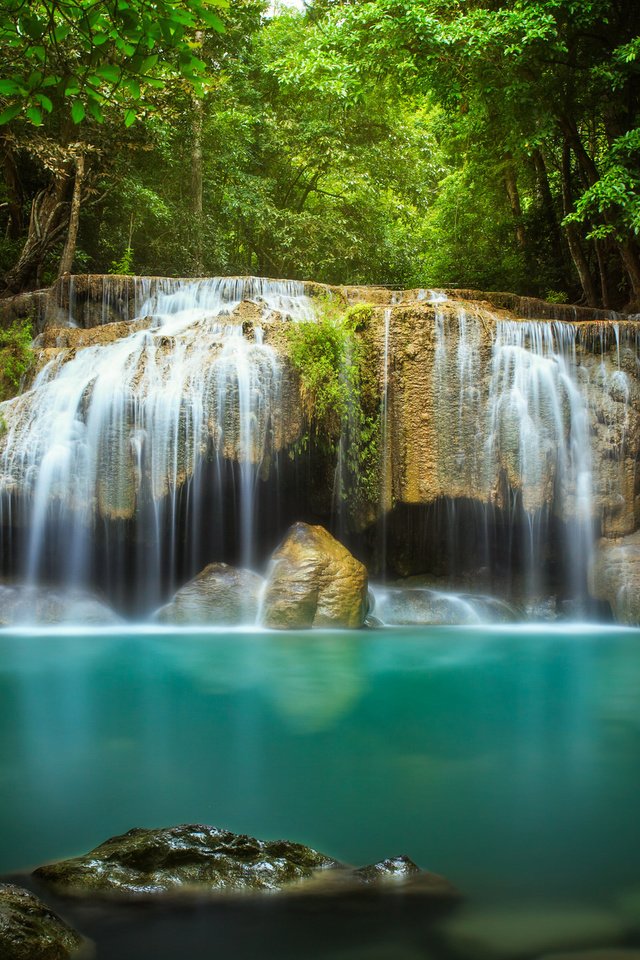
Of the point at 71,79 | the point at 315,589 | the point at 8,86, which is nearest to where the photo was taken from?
the point at 8,86

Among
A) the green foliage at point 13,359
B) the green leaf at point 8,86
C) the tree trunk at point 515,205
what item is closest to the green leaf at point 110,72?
the green leaf at point 8,86

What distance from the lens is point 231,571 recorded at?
402 inches

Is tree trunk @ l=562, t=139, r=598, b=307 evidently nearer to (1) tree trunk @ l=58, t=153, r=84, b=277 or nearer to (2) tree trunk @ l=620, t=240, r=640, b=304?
(2) tree trunk @ l=620, t=240, r=640, b=304

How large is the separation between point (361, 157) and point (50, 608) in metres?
18.5

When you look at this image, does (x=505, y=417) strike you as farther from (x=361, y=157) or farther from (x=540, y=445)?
(x=361, y=157)

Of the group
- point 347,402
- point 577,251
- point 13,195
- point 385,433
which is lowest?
point 385,433

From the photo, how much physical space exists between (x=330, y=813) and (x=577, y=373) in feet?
28.4

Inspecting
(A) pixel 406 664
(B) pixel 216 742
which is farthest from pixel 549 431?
(B) pixel 216 742

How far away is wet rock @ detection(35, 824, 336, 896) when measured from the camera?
2.86 metres

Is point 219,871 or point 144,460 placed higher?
point 144,460

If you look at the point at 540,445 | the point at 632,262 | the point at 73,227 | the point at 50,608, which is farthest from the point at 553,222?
the point at 50,608

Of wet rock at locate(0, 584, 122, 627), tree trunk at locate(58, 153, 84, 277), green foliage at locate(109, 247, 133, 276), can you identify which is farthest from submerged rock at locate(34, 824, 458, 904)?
green foliage at locate(109, 247, 133, 276)

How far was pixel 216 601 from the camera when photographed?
32.2 ft

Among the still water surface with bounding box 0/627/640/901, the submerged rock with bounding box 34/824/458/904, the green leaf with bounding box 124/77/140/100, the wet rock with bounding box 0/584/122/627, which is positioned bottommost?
the still water surface with bounding box 0/627/640/901
